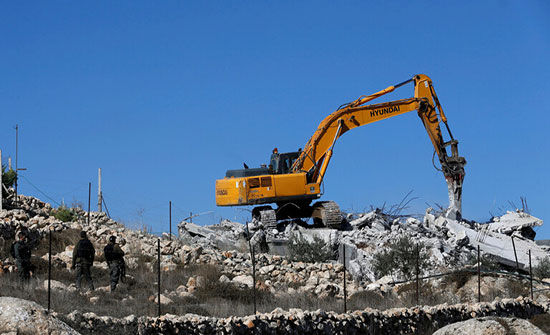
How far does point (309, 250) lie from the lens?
2595cm

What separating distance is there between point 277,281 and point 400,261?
3.83 metres

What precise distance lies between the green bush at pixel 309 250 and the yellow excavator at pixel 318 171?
1834mm

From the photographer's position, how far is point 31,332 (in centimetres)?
1091

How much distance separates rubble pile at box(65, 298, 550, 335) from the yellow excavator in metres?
11.5

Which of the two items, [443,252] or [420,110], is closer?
[443,252]

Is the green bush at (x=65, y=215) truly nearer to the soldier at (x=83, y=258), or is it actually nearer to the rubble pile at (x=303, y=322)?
the soldier at (x=83, y=258)

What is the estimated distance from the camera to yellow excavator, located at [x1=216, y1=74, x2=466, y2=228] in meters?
28.1

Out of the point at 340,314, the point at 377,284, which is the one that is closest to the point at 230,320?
the point at 340,314

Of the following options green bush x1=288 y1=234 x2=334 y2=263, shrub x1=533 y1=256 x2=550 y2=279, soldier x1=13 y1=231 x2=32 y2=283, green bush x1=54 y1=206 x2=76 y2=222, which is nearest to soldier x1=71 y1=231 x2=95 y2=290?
soldier x1=13 y1=231 x2=32 y2=283

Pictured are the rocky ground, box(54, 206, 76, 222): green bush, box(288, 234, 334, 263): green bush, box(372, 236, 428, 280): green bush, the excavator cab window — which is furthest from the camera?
box(54, 206, 76, 222): green bush

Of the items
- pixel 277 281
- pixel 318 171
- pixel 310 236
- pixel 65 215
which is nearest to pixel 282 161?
pixel 318 171

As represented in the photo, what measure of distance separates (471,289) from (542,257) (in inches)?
271

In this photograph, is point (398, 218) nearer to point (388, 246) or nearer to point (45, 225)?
point (388, 246)

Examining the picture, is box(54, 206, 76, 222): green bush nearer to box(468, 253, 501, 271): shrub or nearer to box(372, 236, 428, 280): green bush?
box(372, 236, 428, 280): green bush
